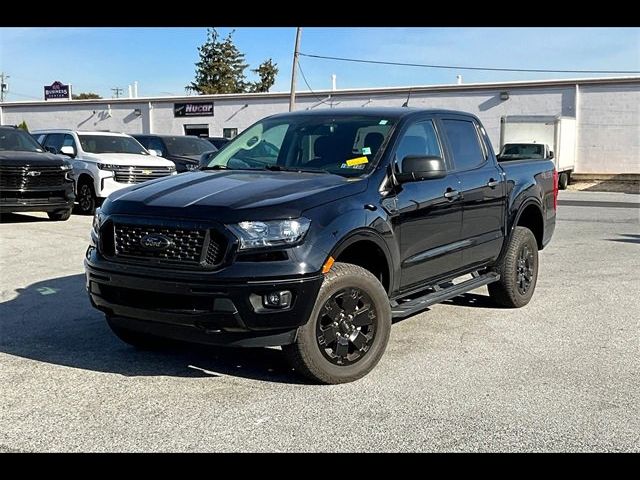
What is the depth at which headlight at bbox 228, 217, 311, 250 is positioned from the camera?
4152 mm

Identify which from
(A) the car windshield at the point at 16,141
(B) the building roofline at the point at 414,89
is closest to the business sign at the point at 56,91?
(B) the building roofline at the point at 414,89

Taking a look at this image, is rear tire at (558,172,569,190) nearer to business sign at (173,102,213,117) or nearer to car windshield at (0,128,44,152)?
business sign at (173,102,213,117)

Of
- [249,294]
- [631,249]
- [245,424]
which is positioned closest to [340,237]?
[249,294]

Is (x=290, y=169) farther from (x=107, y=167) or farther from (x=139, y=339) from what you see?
(x=107, y=167)

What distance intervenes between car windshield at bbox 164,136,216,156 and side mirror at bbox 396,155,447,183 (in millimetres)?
13635

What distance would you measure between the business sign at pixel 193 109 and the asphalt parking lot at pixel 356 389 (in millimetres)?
32511

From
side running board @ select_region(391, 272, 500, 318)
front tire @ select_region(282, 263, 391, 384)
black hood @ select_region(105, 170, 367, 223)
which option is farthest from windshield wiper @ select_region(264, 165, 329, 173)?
side running board @ select_region(391, 272, 500, 318)

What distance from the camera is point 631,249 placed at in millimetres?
10625

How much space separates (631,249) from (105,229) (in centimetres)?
864

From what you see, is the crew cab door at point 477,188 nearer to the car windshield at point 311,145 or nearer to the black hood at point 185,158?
the car windshield at point 311,145

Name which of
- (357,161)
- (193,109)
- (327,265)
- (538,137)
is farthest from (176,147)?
(193,109)

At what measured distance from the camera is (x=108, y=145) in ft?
51.1

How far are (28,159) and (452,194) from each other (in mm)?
9493
